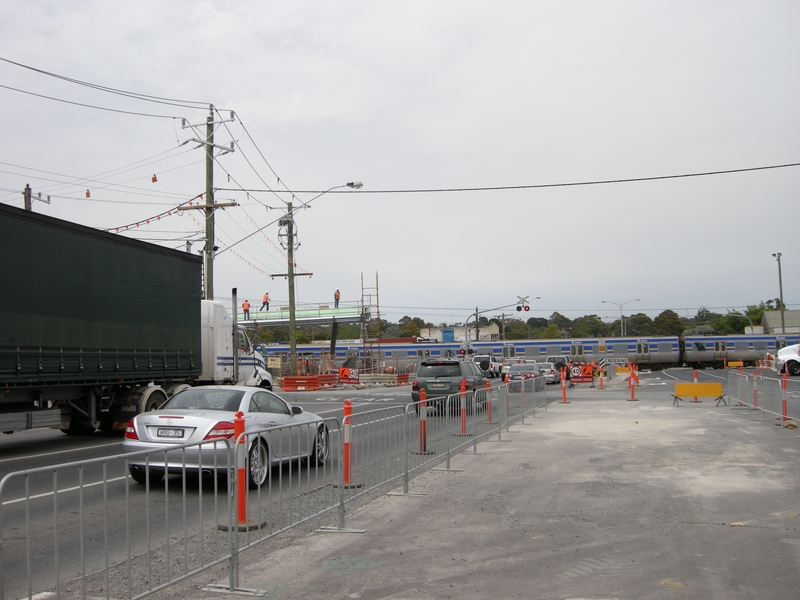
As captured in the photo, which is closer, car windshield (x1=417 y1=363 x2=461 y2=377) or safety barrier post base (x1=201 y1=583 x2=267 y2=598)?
safety barrier post base (x1=201 y1=583 x2=267 y2=598)

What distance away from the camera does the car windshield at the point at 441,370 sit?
2297 centimetres

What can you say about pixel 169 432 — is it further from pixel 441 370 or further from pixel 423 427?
pixel 441 370

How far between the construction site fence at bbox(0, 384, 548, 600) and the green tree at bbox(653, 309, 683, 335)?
12716 cm

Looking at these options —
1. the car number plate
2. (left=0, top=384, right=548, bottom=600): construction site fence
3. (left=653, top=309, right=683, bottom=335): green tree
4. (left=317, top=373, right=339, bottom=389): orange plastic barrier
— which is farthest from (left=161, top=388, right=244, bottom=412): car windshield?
(left=653, top=309, right=683, bottom=335): green tree

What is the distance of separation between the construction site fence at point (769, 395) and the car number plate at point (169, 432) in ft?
43.9

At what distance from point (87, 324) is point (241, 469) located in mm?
10102

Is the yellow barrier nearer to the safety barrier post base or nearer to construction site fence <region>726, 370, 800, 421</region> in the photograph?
construction site fence <region>726, 370, 800, 421</region>

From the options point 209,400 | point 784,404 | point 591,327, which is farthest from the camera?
point 591,327

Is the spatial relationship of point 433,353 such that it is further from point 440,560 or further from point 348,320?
point 440,560

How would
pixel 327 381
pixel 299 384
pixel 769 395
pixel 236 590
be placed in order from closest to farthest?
pixel 236 590, pixel 769 395, pixel 299 384, pixel 327 381

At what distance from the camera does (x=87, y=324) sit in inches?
578

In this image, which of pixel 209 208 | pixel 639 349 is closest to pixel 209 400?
pixel 209 208

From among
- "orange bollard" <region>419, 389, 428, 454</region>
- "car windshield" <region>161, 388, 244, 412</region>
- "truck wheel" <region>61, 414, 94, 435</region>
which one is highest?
"car windshield" <region>161, 388, 244, 412</region>

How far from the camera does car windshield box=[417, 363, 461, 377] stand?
75.4 ft
